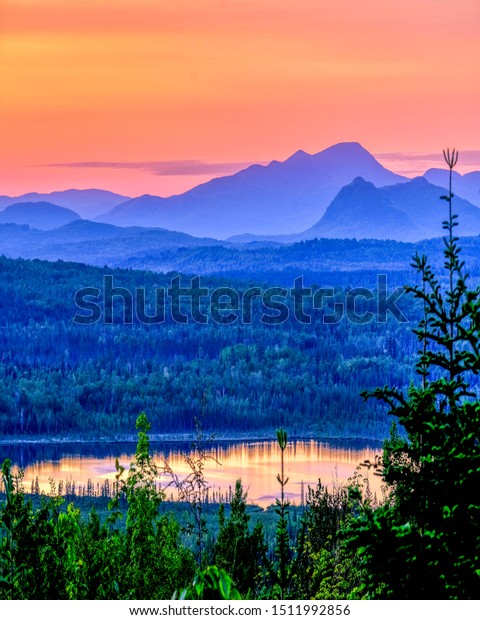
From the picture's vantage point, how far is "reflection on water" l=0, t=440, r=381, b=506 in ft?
325

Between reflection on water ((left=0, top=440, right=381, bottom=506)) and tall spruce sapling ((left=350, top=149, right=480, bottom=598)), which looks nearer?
tall spruce sapling ((left=350, top=149, right=480, bottom=598))

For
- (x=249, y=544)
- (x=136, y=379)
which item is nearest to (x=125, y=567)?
(x=249, y=544)

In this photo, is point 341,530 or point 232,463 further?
point 232,463

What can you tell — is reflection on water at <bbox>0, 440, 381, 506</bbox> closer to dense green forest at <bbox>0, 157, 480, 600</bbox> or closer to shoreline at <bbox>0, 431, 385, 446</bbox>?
shoreline at <bbox>0, 431, 385, 446</bbox>

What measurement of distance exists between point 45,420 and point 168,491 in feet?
211

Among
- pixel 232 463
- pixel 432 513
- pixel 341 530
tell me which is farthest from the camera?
pixel 232 463

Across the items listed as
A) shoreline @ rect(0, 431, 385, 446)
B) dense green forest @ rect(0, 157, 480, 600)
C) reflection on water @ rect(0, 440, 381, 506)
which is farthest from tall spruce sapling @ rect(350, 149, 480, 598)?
shoreline @ rect(0, 431, 385, 446)

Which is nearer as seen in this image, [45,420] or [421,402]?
[421,402]

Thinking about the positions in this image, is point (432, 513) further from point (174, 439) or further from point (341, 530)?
point (174, 439)

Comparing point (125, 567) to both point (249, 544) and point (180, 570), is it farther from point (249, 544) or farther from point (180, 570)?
point (249, 544)

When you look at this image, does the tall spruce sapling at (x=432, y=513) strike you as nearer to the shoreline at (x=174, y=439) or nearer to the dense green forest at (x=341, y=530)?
the dense green forest at (x=341, y=530)

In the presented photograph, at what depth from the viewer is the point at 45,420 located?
163 metres

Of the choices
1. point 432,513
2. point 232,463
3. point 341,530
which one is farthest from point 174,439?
point 341,530

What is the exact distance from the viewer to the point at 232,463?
385 feet
